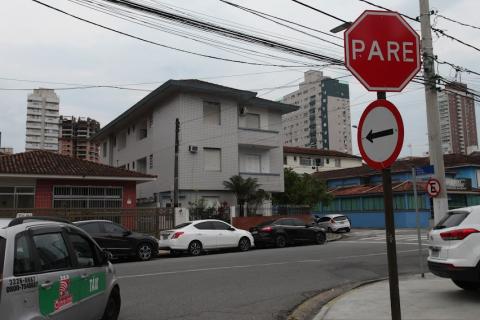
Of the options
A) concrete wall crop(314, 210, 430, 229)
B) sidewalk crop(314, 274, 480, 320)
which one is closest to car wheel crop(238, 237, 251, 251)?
sidewalk crop(314, 274, 480, 320)

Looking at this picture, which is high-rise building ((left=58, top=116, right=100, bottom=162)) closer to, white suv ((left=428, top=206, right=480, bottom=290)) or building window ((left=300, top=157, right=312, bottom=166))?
building window ((left=300, top=157, right=312, bottom=166))

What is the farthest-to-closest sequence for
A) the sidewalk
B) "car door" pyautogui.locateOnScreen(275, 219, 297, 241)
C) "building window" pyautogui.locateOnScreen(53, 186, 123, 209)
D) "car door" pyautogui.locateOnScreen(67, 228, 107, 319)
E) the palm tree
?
1. the palm tree
2. "building window" pyautogui.locateOnScreen(53, 186, 123, 209)
3. "car door" pyautogui.locateOnScreen(275, 219, 297, 241)
4. the sidewalk
5. "car door" pyautogui.locateOnScreen(67, 228, 107, 319)

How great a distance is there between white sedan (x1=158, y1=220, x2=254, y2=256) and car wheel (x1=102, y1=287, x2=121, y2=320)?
41.6ft

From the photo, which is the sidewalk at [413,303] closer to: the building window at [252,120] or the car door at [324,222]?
the building window at [252,120]

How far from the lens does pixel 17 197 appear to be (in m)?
26.4

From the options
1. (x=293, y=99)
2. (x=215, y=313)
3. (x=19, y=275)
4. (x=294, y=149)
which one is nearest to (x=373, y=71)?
(x=19, y=275)

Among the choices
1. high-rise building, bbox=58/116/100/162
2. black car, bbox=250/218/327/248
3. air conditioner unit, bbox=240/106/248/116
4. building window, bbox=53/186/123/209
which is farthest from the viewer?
high-rise building, bbox=58/116/100/162

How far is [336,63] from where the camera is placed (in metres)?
16.4

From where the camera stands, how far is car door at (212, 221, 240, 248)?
70.0ft

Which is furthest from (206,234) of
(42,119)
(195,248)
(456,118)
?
(42,119)

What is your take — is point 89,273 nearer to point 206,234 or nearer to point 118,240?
point 118,240

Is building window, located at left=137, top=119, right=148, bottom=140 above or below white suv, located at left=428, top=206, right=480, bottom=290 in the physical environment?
above

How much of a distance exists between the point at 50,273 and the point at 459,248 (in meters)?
6.87

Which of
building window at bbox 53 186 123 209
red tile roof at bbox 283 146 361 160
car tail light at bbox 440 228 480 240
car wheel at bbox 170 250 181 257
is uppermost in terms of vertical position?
red tile roof at bbox 283 146 361 160
